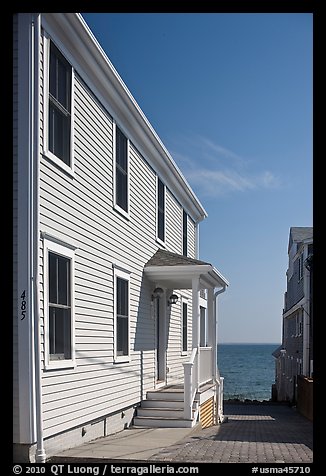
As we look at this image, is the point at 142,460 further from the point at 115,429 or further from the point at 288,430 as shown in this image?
the point at 288,430

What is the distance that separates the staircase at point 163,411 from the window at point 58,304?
13.4 feet

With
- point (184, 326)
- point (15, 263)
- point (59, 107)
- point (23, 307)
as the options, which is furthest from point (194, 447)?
point (184, 326)

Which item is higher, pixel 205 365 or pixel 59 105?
pixel 59 105

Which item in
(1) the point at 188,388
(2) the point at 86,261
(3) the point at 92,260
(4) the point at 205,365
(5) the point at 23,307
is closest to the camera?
(5) the point at 23,307

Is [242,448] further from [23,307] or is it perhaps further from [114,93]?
[114,93]

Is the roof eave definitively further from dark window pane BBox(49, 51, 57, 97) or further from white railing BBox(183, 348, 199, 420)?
white railing BBox(183, 348, 199, 420)

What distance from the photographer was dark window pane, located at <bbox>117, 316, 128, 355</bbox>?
11559mm

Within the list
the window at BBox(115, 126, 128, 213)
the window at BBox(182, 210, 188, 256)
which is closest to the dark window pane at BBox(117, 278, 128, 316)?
the window at BBox(115, 126, 128, 213)

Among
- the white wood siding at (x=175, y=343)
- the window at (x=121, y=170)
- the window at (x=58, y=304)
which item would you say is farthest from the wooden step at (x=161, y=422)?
the window at (x=58, y=304)

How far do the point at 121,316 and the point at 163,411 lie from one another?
2.18 m

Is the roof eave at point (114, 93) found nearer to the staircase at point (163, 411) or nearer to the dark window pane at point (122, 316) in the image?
the dark window pane at point (122, 316)

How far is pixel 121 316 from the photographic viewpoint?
11656 millimetres

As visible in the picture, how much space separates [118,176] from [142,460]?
16.5 feet

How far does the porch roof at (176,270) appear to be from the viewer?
13.2 m
